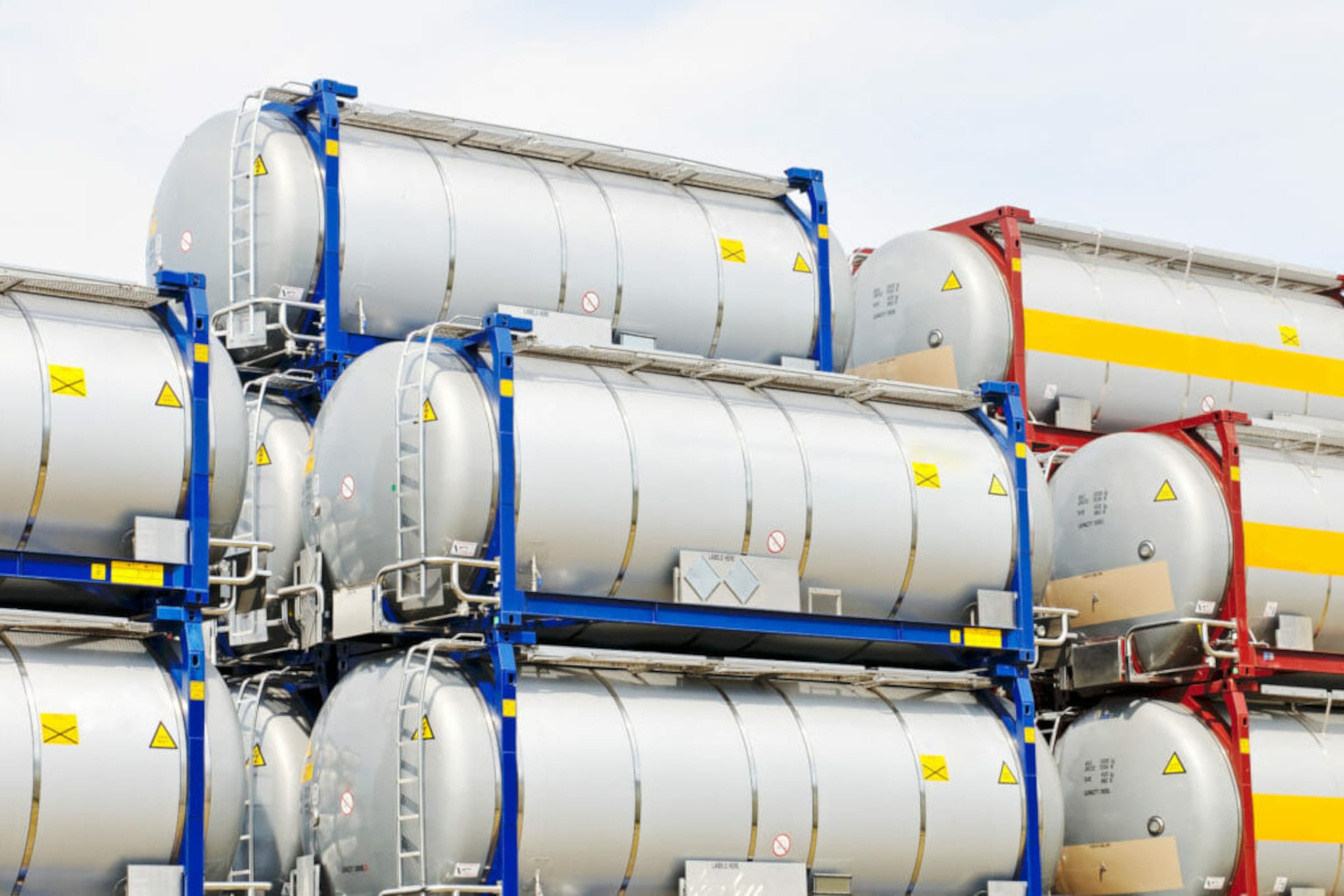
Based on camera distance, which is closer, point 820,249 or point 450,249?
point 450,249

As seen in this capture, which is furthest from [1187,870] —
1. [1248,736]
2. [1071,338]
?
[1071,338]

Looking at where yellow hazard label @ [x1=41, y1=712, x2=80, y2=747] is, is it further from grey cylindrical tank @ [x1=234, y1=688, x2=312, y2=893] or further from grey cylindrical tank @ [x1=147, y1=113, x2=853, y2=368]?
grey cylindrical tank @ [x1=147, y1=113, x2=853, y2=368]

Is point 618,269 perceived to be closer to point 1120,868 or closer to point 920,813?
point 920,813

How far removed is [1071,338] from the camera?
891 inches

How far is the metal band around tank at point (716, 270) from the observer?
67.5ft

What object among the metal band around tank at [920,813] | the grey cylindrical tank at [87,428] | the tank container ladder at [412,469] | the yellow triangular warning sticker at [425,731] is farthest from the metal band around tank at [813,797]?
the grey cylindrical tank at [87,428]

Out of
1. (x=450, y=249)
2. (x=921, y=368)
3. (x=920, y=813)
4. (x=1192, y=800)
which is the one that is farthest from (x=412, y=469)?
(x=1192, y=800)

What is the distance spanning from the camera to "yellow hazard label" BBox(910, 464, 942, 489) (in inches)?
726

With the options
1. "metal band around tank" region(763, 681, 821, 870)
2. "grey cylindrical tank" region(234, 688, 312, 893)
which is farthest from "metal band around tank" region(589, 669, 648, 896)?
"grey cylindrical tank" region(234, 688, 312, 893)

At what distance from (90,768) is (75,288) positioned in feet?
11.3

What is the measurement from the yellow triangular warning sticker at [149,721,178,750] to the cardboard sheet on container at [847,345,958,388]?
938cm

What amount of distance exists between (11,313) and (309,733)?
4.88 metres

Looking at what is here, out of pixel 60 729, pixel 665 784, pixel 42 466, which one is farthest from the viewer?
pixel 665 784

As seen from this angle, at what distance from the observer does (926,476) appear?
18.5 metres
